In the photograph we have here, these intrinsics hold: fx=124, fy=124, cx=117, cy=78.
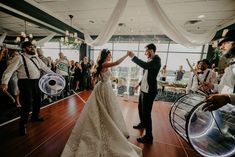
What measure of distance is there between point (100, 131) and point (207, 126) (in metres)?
1.75

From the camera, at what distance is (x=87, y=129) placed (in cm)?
177

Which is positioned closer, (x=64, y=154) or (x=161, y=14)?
(x=64, y=154)

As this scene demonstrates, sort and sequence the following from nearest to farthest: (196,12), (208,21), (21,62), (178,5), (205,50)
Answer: (21,62)
(178,5)
(196,12)
(208,21)
(205,50)

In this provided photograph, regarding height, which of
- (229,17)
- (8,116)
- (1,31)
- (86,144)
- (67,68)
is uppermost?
(229,17)

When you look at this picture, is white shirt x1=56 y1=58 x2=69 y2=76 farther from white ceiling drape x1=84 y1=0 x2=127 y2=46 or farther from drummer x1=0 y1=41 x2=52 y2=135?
drummer x1=0 y1=41 x2=52 y2=135

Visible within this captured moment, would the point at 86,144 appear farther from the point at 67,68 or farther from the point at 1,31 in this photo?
the point at 1,31

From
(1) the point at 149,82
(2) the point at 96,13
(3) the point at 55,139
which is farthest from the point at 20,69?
(2) the point at 96,13

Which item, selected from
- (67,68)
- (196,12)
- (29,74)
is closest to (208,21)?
(196,12)

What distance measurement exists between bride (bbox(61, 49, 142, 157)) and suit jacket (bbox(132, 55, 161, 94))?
354 millimetres

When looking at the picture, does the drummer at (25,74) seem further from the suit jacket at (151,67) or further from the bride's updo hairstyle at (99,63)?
the suit jacket at (151,67)

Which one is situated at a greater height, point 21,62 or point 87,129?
point 21,62

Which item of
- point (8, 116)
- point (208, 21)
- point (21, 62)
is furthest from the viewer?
point (208, 21)

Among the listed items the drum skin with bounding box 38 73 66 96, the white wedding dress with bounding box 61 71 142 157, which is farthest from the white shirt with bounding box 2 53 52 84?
the white wedding dress with bounding box 61 71 142 157

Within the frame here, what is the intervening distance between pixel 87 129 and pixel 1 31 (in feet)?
16.7
